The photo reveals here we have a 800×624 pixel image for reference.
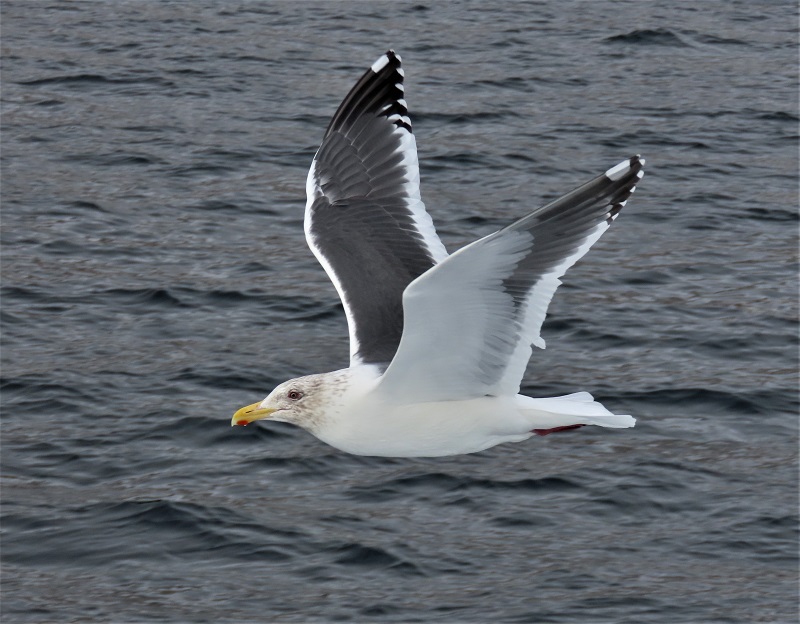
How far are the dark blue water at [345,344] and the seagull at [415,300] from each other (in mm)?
2014

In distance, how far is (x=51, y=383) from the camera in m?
11.5

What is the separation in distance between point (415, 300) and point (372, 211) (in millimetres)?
2436

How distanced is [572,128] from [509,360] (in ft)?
34.5

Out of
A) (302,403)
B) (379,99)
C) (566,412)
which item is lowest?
(302,403)

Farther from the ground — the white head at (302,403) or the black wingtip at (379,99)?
the black wingtip at (379,99)

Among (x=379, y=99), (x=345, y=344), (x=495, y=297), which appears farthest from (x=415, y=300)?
(x=345, y=344)

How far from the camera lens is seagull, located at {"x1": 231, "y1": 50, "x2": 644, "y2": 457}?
A: 21.2 feet

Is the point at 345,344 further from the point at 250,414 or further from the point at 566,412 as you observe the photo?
the point at 566,412

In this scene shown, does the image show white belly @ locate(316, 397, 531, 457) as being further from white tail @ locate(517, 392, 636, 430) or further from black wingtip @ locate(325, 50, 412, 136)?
black wingtip @ locate(325, 50, 412, 136)

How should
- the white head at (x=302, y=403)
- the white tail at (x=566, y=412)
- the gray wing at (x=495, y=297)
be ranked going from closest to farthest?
the gray wing at (x=495, y=297), the white tail at (x=566, y=412), the white head at (x=302, y=403)

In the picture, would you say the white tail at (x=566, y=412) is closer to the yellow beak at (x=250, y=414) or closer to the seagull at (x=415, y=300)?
the seagull at (x=415, y=300)

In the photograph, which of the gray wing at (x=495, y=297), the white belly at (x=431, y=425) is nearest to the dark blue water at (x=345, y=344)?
the white belly at (x=431, y=425)

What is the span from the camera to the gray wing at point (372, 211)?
27.1 ft

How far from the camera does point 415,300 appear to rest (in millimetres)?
6520
